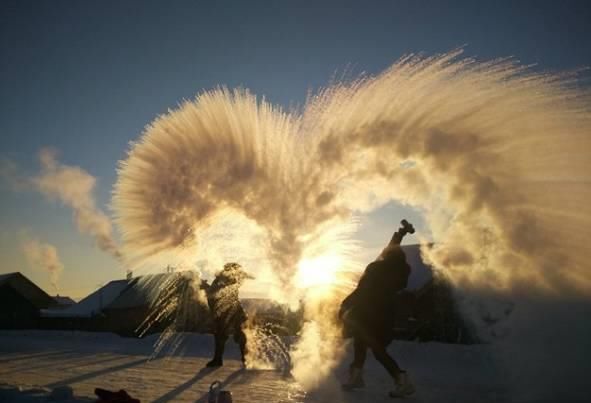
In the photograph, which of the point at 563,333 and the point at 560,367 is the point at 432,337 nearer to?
the point at 563,333

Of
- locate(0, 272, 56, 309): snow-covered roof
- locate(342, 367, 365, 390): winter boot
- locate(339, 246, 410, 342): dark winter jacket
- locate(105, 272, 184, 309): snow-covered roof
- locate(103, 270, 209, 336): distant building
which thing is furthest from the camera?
locate(0, 272, 56, 309): snow-covered roof

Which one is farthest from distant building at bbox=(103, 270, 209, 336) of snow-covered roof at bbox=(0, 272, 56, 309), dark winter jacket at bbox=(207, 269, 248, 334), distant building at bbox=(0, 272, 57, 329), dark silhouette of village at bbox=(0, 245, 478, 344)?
dark winter jacket at bbox=(207, 269, 248, 334)

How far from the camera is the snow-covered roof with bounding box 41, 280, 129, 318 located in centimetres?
4469

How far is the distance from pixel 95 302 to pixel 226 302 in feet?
115

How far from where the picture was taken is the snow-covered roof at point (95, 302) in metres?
44.7

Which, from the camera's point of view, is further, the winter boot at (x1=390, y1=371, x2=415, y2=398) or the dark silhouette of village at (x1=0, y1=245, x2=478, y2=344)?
the dark silhouette of village at (x1=0, y1=245, x2=478, y2=344)

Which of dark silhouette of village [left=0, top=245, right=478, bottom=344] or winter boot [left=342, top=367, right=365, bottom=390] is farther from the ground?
dark silhouette of village [left=0, top=245, right=478, bottom=344]

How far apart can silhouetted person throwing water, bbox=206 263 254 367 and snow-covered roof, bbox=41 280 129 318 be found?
31.5m

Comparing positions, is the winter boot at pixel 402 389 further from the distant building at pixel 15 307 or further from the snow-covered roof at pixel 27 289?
the snow-covered roof at pixel 27 289

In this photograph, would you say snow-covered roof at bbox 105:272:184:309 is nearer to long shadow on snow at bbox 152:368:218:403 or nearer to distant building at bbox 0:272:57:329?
distant building at bbox 0:272:57:329

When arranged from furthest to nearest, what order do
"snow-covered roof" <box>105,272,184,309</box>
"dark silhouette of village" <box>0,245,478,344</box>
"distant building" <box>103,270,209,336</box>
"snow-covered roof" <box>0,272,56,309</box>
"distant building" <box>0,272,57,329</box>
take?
1. "snow-covered roof" <box>0,272,56,309</box>
2. "distant building" <box>0,272,57,329</box>
3. "snow-covered roof" <box>105,272,184,309</box>
4. "distant building" <box>103,270,209,336</box>
5. "dark silhouette of village" <box>0,245,478,344</box>

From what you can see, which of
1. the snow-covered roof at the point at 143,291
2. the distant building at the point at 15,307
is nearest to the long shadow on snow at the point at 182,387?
the snow-covered roof at the point at 143,291

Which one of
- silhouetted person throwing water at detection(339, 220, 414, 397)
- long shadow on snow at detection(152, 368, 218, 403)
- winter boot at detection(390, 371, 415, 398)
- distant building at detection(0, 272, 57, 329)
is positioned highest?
distant building at detection(0, 272, 57, 329)

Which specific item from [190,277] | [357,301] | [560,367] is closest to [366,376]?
[357,301]
